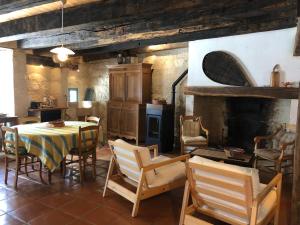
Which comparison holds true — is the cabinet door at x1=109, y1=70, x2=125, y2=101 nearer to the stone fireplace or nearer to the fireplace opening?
the stone fireplace

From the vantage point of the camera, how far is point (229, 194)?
2.03 m

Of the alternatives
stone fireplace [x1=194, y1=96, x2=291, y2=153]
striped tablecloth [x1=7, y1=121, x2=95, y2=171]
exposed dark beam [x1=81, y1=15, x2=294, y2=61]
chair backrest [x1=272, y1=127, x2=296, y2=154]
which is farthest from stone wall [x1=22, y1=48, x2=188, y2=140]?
striped tablecloth [x1=7, y1=121, x2=95, y2=171]

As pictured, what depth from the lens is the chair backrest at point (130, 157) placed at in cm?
260

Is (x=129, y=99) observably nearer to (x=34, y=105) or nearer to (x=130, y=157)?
(x=34, y=105)

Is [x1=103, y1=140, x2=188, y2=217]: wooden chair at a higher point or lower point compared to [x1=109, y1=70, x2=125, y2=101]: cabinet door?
lower

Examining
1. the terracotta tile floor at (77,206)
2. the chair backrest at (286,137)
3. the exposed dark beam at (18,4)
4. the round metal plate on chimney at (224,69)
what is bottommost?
the terracotta tile floor at (77,206)

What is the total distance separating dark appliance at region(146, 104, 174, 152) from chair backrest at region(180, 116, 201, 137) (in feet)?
1.23

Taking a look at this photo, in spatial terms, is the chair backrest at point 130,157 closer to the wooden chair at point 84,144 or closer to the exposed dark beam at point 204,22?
the wooden chair at point 84,144

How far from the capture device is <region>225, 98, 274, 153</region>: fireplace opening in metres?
4.89

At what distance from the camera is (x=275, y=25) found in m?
3.92

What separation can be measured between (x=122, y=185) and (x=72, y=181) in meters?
1.04

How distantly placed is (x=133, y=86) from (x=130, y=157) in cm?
362

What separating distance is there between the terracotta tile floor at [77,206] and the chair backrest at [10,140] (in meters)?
0.48

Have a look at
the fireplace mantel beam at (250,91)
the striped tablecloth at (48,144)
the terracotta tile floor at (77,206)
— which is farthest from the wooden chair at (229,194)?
the fireplace mantel beam at (250,91)
